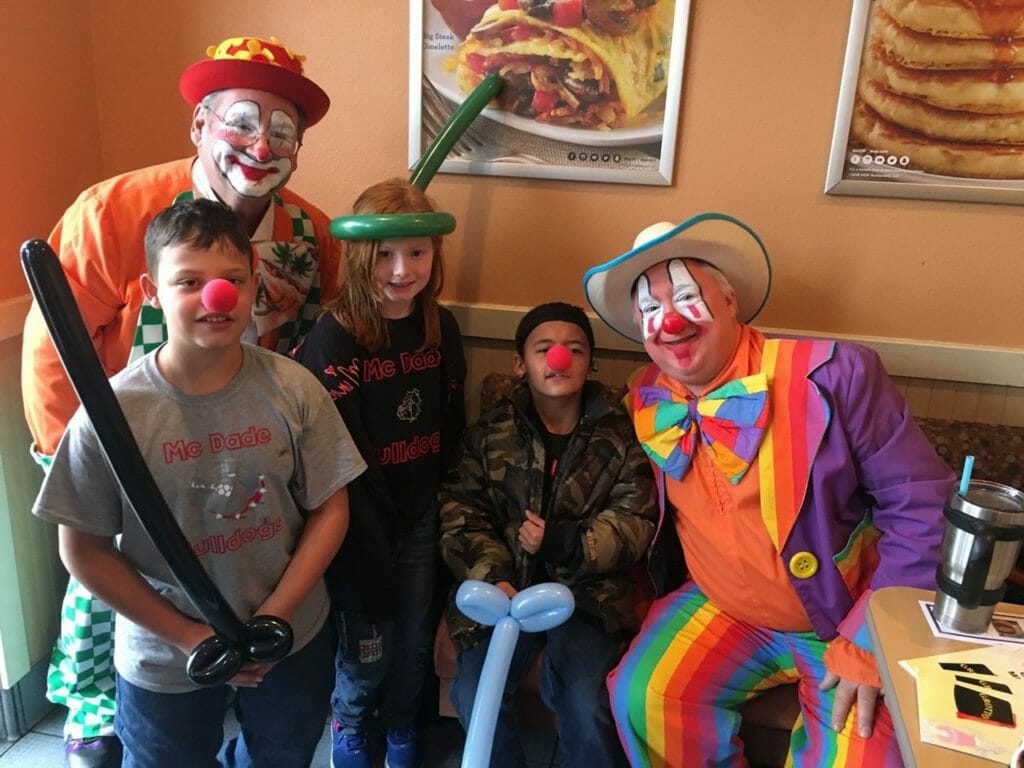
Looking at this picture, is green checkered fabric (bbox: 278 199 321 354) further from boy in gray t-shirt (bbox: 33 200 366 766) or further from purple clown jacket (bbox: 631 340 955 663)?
purple clown jacket (bbox: 631 340 955 663)

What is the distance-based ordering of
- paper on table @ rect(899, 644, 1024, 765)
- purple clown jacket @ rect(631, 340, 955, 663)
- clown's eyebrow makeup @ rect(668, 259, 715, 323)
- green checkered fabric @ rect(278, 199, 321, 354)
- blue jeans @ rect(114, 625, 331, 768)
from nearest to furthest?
1. paper on table @ rect(899, 644, 1024, 765)
2. blue jeans @ rect(114, 625, 331, 768)
3. purple clown jacket @ rect(631, 340, 955, 663)
4. clown's eyebrow makeup @ rect(668, 259, 715, 323)
5. green checkered fabric @ rect(278, 199, 321, 354)

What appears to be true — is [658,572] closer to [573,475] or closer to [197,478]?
[573,475]

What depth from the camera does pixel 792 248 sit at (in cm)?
189

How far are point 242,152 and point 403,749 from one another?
1.33 m

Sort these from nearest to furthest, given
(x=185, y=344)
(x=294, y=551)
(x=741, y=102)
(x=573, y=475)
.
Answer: (x=185, y=344) → (x=294, y=551) → (x=573, y=475) → (x=741, y=102)

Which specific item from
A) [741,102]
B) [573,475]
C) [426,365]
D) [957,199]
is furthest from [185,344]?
[957,199]

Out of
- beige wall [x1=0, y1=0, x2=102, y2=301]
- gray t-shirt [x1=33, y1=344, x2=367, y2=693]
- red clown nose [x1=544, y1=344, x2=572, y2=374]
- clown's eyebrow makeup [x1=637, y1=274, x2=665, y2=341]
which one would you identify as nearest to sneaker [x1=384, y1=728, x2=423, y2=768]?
gray t-shirt [x1=33, y1=344, x2=367, y2=693]

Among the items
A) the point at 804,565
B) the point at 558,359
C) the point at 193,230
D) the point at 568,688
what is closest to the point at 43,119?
the point at 193,230

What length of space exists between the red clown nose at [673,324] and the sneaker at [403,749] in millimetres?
1083

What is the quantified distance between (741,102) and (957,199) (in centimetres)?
54

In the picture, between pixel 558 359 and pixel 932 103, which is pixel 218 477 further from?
pixel 932 103

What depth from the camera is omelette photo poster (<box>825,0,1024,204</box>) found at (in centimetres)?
168

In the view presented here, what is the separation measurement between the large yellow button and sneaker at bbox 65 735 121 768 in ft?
4.97

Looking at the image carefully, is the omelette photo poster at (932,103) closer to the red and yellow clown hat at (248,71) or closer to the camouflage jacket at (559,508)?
the camouflage jacket at (559,508)
